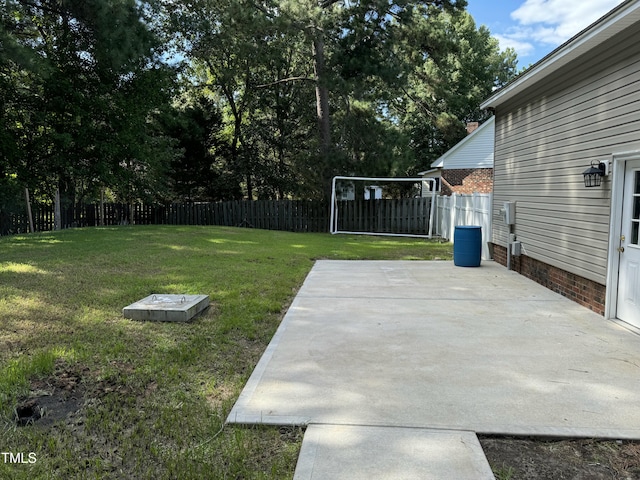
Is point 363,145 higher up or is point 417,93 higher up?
point 417,93

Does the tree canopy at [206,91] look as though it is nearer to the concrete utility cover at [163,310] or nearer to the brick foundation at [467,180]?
the brick foundation at [467,180]

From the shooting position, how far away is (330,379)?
3.53 m

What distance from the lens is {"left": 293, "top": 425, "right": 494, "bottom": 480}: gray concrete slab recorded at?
2.31 meters

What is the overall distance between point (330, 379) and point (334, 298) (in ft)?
9.18

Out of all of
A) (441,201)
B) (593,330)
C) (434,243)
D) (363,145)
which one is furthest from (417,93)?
(593,330)

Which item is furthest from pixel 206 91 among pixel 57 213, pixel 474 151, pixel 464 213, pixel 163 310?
pixel 163 310

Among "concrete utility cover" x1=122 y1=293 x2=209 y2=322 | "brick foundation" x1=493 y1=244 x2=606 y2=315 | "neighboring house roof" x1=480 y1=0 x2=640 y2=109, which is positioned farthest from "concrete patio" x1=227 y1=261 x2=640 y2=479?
"neighboring house roof" x1=480 y1=0 x2=640 y2=109

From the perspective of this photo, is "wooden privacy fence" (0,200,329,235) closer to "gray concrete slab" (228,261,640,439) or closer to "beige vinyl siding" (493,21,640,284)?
"beige vinyl siding" (493,21,640,284)

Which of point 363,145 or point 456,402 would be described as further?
point 363,145

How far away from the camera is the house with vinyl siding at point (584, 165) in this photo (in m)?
4.97

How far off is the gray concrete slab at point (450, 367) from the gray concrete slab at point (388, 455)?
0.39ft

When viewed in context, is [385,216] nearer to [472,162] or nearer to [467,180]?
[467,180]

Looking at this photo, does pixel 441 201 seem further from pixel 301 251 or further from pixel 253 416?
pixel 253 416

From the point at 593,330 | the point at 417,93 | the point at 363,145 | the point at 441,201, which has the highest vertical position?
the point at 417,93
